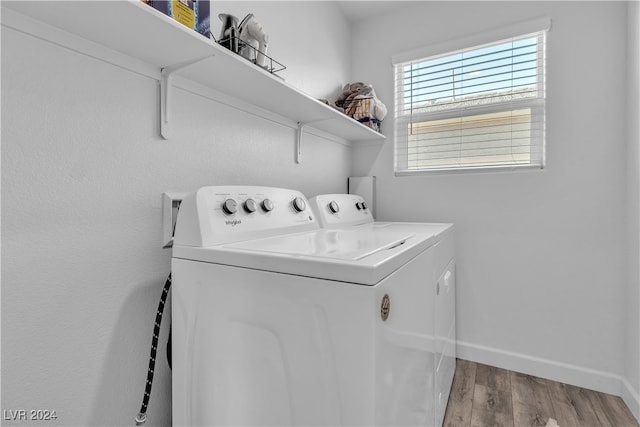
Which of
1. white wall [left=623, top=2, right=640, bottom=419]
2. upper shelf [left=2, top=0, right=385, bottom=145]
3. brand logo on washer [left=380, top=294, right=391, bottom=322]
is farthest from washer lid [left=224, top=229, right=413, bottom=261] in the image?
white wall [left=623, top=2, right=640, bottom=419]

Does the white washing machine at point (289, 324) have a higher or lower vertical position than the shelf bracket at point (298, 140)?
lower

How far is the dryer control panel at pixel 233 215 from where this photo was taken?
901mm

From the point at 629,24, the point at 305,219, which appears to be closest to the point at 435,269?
the point at 305,219

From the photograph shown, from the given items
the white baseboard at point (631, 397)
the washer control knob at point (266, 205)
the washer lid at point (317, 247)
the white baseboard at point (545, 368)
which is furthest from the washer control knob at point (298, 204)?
the white baseboard at point (631, 397)

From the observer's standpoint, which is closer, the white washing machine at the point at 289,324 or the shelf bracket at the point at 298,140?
the white washing machine at the point at 289,324

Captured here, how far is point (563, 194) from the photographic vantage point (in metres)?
1.78

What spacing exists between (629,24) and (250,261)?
88.9 inches

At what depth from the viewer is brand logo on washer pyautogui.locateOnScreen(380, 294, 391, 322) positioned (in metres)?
0.66

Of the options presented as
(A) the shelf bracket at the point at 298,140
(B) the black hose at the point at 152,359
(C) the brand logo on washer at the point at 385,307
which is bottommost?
(B) the black hose at the point at 152,359

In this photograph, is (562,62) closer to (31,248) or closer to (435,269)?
(435,269)

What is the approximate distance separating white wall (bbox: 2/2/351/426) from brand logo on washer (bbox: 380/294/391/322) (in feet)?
2.45

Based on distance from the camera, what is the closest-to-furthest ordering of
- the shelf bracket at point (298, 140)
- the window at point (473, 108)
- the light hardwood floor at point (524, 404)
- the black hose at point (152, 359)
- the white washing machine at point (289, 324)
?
the white washing machine at point (289, 324) → the black hose at point (152, 359) → the light hardwood floor at point (524, 404) → the shelf bracket at point (298, 140) → the window at point (473, 108)

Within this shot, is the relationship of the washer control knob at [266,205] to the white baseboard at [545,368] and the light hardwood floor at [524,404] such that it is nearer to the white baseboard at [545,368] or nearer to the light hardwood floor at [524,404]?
the light hardwood floor at [524,404]

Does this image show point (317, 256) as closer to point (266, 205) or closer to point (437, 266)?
point (266, 205)
